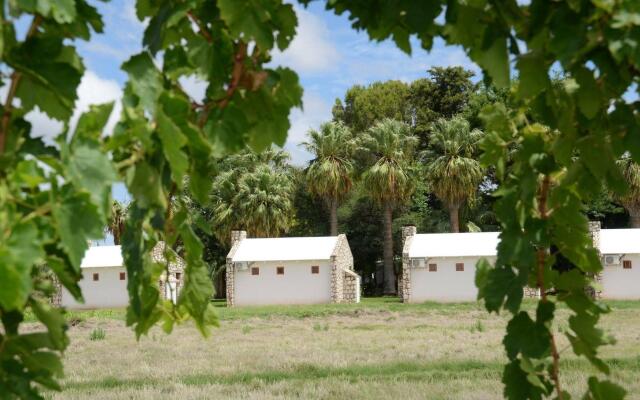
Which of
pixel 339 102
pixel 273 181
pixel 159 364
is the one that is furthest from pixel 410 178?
pixel 159 364

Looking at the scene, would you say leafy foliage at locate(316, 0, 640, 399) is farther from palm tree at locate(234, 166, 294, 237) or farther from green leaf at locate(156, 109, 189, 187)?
palm tree at locate(234, 166, 294, 237)

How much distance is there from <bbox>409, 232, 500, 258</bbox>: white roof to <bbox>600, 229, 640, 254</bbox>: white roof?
4935mm

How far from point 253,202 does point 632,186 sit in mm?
20371

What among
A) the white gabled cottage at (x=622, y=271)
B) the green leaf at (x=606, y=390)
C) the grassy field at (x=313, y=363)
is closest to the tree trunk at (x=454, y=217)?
the white gabled cottage at (x=622, y=271)

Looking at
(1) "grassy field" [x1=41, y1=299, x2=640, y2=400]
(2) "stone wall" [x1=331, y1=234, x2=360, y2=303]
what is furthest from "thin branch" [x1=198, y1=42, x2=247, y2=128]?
(2) "stone wall" [x1=331, y1=234, x2=360, y2=303]

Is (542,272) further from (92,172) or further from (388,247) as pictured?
(388,247)

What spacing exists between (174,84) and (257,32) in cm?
17

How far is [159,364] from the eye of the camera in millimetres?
11766

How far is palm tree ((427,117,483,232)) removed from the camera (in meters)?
41.8

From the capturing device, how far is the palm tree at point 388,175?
139 feet

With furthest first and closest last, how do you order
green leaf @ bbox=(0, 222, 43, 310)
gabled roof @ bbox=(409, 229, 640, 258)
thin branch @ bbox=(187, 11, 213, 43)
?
gabled roof @ bbox=(409, 229, 640, 258), thin branch @ bbox=(187, 11, 213, 43), green leaf @ bbox=(0, 222, 43, 310)

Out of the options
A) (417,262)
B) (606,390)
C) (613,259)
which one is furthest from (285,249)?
(606,390)

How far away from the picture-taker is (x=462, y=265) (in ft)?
117

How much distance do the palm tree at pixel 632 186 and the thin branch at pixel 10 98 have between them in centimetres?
3954
